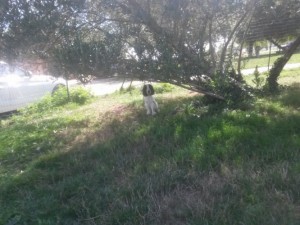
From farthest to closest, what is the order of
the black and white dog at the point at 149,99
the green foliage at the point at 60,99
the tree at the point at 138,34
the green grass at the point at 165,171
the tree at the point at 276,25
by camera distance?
the green foliage at the point at 60,99 < the tree at the point at 276,25 < the black and white dog at the point at 149,99 < the tree at the point at 138,34 < the green grass at the point at 165,171

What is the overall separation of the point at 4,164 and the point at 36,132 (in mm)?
1979

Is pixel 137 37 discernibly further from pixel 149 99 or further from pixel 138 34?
pixel 149 99

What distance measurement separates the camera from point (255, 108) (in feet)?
23.3

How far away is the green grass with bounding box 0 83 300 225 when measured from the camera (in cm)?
386

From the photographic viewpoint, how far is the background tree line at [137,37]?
19.9 feet

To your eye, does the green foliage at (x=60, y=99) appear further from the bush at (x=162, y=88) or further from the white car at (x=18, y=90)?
the bush at (x=162, y=88)

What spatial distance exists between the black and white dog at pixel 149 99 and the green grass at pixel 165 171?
52cm

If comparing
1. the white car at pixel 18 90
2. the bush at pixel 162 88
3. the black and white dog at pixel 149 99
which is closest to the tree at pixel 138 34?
the black and white dog at pixel 149 99

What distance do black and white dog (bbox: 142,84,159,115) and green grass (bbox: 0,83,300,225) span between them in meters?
0.52

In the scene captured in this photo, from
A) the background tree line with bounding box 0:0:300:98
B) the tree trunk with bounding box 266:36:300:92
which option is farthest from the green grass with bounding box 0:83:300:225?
the tree trunk with bounding box 266:36:300:92

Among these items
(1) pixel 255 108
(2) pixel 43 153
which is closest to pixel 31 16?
(2) pixel 43 153

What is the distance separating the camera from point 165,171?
15.3 ft

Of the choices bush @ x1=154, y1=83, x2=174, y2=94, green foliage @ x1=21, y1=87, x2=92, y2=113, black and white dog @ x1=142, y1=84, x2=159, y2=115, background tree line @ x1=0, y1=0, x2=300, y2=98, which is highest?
background tree line @ x1=0, y1=0, x2=300, y2=98

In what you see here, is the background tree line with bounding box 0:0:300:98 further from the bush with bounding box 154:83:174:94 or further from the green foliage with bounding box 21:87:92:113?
the green foliage with bounding box 21:87:92:113
